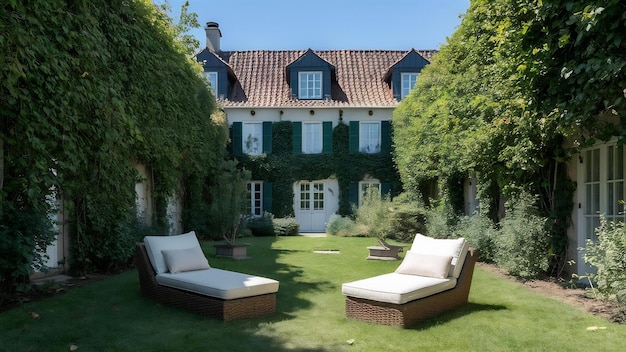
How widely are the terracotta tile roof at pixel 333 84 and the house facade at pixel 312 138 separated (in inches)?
3.2

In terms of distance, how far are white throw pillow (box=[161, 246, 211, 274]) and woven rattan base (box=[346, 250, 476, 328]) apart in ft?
7.04

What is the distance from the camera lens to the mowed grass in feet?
14.2

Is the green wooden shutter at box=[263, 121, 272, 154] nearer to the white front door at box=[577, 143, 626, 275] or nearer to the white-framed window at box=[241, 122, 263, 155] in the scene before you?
the white-framed window at box=[241, 122, 263, 155]

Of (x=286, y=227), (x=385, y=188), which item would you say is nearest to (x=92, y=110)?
(x=286, y=227)

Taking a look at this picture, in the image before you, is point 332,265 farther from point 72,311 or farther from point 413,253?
point 72,311

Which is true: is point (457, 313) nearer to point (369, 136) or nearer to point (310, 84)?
point (369, 136)

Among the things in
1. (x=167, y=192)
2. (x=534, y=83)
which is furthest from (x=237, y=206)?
(x=534, y=83)

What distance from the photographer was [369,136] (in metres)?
19.6

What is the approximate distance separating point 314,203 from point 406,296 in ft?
49.1

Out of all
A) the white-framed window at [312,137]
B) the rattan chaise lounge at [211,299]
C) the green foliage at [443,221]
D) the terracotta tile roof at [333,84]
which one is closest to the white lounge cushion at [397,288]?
the rattan chaise lounge at [211,299]

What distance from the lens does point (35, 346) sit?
425 cm

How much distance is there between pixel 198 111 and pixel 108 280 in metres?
7.49

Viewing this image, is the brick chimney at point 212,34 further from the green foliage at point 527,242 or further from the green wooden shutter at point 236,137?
the green foliage at point 527,242

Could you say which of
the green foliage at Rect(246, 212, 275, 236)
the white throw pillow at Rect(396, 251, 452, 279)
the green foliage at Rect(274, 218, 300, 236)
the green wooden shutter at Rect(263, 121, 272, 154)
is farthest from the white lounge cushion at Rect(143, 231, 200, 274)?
the green wooden shutter at Rect(263, 121, 272, 154)
